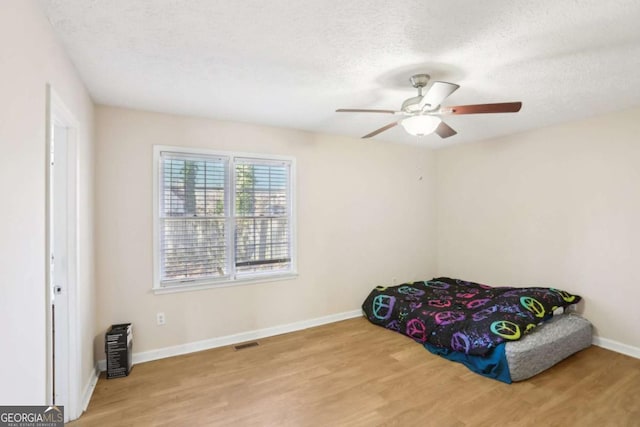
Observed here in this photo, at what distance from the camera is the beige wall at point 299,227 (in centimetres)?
319

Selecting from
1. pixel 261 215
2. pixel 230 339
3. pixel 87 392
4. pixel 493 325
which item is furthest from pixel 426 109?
pixel 87 392

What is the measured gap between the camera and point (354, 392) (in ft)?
8.80

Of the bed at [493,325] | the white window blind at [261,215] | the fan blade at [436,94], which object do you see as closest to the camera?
the fan blade at [436,94]

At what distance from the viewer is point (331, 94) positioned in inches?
115

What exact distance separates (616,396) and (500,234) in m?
2.31

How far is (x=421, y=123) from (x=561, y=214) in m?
2.62

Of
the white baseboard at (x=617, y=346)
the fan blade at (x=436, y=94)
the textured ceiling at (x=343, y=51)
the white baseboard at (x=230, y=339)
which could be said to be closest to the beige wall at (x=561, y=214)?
the white baseboard at (x=617, y=346)

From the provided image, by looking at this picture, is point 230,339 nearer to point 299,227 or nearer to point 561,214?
point 299,227

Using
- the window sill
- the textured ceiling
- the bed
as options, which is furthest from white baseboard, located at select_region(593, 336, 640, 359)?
the window sill

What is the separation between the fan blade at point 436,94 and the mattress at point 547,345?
7.35ft

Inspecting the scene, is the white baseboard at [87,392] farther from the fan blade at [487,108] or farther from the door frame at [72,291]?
the fan blade at [487,108]

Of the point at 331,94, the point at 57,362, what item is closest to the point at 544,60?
the point at 331,94

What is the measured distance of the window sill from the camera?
338cm

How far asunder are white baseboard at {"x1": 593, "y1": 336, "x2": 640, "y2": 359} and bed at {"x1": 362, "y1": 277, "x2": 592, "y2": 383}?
0.17 meters
